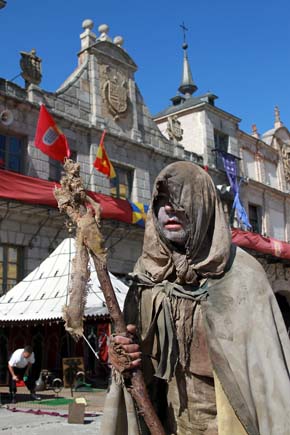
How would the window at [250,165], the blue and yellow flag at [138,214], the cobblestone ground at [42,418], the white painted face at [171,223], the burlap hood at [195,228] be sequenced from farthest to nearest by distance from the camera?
the window at [250,165], the blue and yellow flag at [138,214], the cobblestone ground at [42,418], the white painted face at [171,223], the burlap hood at [195,228]

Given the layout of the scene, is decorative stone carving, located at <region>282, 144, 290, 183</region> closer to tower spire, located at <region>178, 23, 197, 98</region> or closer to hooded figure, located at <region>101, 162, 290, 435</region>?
tower spire, located at <region>178, 23, 197, 98</region>

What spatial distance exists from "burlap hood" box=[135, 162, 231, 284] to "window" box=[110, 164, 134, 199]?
1700cm

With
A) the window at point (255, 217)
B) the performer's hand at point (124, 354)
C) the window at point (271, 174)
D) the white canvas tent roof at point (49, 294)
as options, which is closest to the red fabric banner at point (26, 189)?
the white canvas tent roof at point (49, 294)

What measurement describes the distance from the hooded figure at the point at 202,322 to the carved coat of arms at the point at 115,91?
17.9m

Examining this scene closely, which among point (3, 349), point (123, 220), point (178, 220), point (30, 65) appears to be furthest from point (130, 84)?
point (178, 220)

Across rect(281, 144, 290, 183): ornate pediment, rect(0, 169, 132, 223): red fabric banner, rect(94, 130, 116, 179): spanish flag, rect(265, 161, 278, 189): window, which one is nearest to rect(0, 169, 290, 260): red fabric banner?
rect(0, 169, 132, 223): red fabric banner

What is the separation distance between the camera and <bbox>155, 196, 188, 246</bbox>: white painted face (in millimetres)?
2447

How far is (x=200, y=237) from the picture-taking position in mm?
2354

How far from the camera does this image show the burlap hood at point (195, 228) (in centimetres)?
233

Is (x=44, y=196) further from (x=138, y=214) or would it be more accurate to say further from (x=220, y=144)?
(x=220, y=144)

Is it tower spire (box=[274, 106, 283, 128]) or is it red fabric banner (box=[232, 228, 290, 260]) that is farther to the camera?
tower spire (box=[274, 106, 283, 128])

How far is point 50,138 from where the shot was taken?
1518 centimetres

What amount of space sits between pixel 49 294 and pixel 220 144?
1562cm

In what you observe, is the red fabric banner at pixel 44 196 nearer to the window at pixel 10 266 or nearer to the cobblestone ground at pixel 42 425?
the window at pixel 10 266
